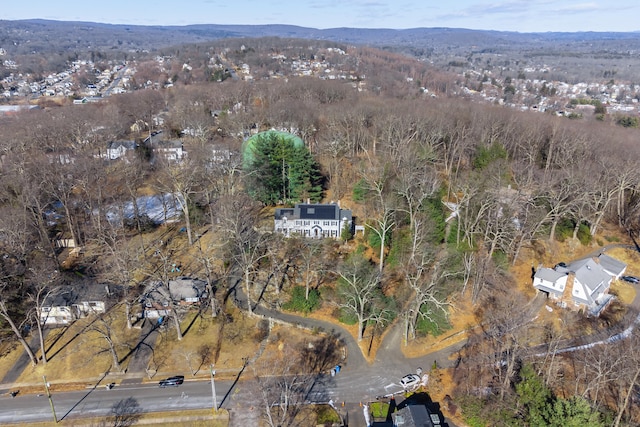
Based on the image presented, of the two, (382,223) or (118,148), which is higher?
(118,148)

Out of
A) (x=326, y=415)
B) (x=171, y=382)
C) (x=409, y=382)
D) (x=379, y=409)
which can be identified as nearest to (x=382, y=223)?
(x=409, y=382)

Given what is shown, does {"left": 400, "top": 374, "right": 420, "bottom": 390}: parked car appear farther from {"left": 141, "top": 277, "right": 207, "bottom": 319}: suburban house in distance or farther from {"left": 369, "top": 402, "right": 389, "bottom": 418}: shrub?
{"left": 141, "top": 277, "right": 207, "bottom": 319}: suburban house in distance

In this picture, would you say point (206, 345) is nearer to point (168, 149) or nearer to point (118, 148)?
point (168, 149)

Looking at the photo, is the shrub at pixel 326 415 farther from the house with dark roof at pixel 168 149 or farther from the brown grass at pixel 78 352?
the house with dark roof at pixel 168 149

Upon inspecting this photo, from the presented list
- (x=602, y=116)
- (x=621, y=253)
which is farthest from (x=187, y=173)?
(x=602, y=116)

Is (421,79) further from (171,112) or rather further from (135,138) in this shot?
(135,138)

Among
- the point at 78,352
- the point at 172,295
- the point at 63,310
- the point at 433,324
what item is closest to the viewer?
the point at 78,352

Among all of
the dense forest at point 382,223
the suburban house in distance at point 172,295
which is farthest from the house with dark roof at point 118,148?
the suburban house in distance at point 172,295

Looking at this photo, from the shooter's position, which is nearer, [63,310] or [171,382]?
[171,382]
